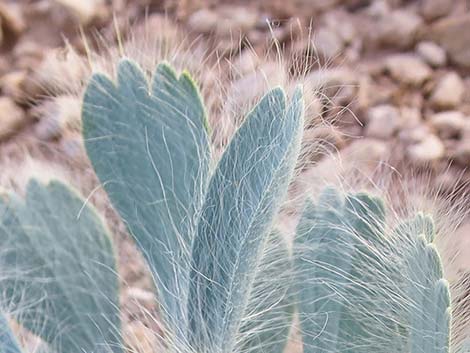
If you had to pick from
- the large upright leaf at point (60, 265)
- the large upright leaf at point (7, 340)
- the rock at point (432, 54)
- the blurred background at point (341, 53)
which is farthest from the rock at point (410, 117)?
the large upright leaf at point (7, 340)

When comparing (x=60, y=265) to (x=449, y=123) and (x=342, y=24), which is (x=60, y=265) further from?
(x=342, y=24)

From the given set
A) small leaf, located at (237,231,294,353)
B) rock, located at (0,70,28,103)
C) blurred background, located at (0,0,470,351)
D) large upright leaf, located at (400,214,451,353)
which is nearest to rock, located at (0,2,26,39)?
blurred background, located at (0,0,470,351)

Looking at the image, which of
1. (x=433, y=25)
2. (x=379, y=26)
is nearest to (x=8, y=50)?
(x=379, y=26)

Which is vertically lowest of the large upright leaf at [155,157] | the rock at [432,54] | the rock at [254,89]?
the large upright leaf at [155,157]

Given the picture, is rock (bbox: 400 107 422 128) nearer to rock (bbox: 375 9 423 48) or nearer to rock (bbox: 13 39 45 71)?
rock (bbox: 375 9 423 48)

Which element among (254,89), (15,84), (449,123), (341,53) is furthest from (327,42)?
(254,89)

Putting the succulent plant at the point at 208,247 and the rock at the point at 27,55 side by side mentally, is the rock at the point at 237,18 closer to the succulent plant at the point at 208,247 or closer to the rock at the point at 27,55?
the rock at the point at 27,55
